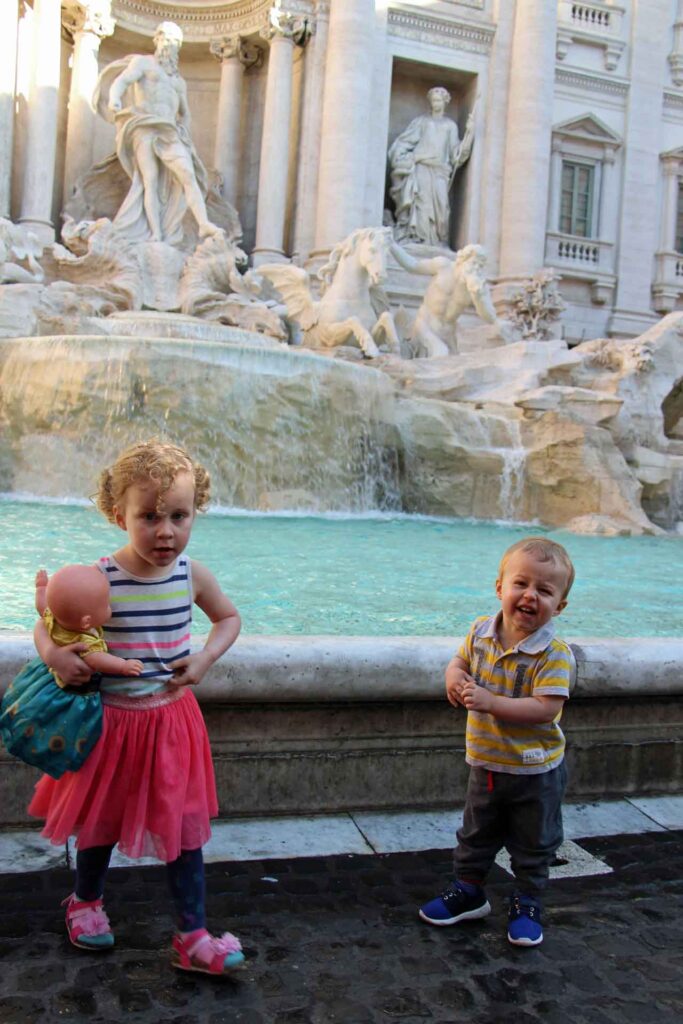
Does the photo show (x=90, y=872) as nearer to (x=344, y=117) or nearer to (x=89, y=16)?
(x=344, y=117)

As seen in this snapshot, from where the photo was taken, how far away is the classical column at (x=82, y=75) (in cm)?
1596

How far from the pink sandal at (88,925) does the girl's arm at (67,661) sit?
403 mm

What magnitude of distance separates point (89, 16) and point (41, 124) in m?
2.06

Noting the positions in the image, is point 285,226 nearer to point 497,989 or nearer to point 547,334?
point 547,334

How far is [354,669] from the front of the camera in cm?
232

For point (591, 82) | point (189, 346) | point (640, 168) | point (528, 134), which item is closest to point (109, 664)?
point (189, 346)

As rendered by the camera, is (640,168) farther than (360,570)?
Yes

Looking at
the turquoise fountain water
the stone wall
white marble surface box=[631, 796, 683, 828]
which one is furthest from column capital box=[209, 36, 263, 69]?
white marble surface box=[631, 796, 683, 828]

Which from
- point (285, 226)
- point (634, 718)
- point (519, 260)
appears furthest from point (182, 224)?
point (634, 718)

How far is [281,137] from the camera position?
1683 centimetres

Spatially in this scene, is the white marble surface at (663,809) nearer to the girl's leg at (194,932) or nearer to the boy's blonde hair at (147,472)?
the girl's leg at (194,932)

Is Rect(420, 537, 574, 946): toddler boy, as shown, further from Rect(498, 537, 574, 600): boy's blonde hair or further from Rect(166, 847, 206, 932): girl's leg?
Rect(166, 847, 206, 932): girl's leg

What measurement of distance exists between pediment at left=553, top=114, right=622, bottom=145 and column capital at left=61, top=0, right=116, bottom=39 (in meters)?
8.20

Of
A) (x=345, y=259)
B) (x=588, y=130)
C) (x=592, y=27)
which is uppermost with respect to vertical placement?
(x=592, y=27)
